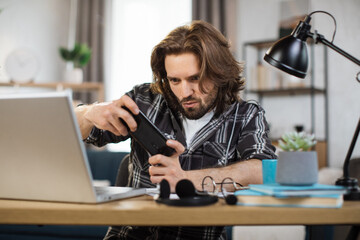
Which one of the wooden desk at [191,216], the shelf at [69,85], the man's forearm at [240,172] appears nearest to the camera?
the wooden desk at [191,216]

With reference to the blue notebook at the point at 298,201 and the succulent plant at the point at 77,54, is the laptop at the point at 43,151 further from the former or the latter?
the succulent plant at the point at 77,54

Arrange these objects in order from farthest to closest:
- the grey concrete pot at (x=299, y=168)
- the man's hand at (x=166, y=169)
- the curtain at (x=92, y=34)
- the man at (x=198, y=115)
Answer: the curtain at (x=92, y=34), the man at (x=198, y=115), the man's hand at (x=166, y=169), the grey concrete pot at (x=299, y=168)

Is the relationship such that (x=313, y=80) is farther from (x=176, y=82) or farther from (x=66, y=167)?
(x=66, y=167)

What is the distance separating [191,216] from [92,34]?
14.5 ft

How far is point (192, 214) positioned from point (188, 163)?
702 mm

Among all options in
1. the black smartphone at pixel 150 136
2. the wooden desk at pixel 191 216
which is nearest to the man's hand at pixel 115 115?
the black smartphone at pixel 150 136

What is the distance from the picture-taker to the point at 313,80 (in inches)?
136

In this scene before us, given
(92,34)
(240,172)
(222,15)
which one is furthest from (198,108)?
(92,34)

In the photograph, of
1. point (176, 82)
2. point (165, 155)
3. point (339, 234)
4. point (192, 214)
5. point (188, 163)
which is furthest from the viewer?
point (339, 234)

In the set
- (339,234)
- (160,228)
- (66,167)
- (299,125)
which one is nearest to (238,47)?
(299,125)

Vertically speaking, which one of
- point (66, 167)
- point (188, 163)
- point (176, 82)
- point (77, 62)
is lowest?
point (188, 163)

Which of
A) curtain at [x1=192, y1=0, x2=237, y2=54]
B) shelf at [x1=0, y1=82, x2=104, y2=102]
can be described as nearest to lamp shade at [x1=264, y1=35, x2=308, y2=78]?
curtain at [x1=192, y1=0, x2=237, y2=54]

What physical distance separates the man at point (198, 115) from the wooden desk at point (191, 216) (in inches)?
19.1

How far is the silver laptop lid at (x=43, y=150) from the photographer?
2.29ft
